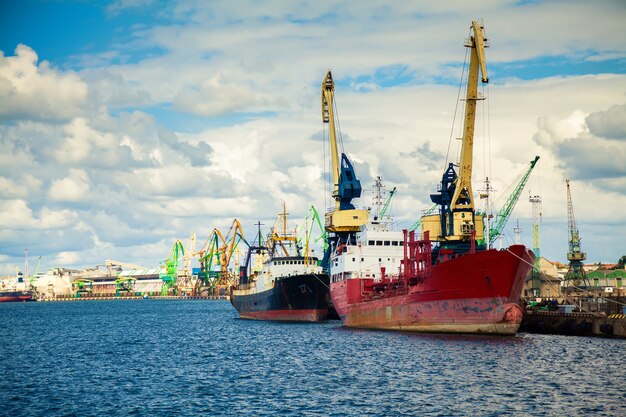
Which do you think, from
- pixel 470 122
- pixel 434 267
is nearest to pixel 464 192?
pixel 470 122

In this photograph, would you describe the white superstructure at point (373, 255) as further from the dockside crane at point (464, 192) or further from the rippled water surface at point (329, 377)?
the rippled water surface at point (329, 377)

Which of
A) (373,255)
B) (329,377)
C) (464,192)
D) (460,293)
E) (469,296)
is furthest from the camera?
(464,192)

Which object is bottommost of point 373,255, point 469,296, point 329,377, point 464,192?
point 329,377

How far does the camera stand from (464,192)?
281ft

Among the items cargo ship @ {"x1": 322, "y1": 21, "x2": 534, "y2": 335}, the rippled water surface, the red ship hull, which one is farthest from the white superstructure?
the red ship hull

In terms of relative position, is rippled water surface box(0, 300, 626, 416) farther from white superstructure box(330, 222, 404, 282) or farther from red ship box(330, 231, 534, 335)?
white superstructure box(330, 222, 404, 282)

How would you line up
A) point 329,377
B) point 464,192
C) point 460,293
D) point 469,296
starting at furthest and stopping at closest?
point 464,192 → point 460,293 → point 469,296 → point 329,377

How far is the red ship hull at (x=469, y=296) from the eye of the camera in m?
50.7

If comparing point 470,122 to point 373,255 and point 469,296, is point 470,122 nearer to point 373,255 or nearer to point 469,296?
point 373,255

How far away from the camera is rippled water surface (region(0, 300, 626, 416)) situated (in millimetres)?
33688

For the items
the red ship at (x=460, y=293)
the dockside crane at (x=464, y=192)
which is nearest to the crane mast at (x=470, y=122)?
the dockside crane at (x=464, y=192)

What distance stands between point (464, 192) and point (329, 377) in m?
48.0

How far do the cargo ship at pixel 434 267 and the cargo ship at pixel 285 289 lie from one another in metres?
4.48

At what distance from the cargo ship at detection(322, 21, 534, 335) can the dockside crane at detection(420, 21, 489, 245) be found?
0.11 m
